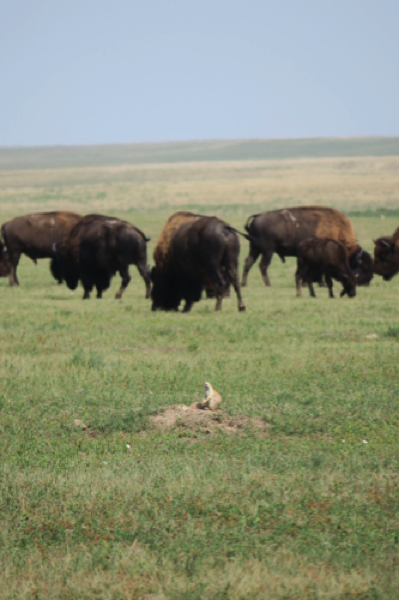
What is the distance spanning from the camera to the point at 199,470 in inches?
252

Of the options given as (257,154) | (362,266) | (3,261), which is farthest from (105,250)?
(257,154)

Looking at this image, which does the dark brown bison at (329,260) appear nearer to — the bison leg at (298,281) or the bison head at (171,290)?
the bison leg at (298,281)

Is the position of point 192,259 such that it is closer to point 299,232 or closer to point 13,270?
point 299,232

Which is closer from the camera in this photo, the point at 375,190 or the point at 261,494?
the point at 261,494

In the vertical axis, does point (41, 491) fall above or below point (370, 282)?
above

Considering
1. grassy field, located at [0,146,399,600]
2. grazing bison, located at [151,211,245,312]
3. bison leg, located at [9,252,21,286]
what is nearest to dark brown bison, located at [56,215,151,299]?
grazing bison, located at [151,211,245,312]

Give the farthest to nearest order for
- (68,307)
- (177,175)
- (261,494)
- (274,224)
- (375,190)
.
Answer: (177,175) < (375,190) < (274,224) < (68,307) < (261,494)

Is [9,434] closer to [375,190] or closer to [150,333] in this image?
[150,333]

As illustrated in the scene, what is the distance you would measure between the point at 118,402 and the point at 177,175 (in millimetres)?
110487

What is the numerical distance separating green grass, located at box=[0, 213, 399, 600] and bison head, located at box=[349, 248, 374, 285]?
8967 millimetres

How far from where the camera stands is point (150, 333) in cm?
1348

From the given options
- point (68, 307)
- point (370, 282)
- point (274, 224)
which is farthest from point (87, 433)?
point (370, 282)

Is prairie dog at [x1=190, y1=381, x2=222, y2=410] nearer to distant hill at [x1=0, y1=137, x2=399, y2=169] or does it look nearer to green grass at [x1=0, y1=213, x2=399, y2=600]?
green grass at [x1=0, y1=213, x2=399, y2=600]

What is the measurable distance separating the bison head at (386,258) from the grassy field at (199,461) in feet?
28.5
